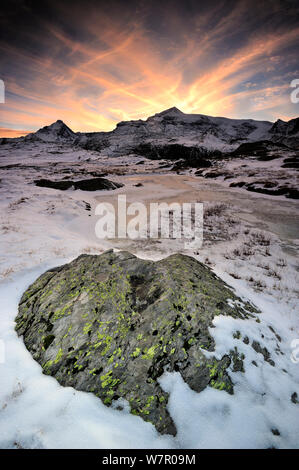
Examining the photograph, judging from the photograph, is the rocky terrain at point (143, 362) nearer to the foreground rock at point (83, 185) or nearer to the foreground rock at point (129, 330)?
the foreground rock at point (129, 330)

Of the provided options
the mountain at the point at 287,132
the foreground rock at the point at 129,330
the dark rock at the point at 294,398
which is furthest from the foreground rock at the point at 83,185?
the mountain at the point at 287,132

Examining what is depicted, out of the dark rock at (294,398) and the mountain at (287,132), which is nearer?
the dark rock at (294,398)

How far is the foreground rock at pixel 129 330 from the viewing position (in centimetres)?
269

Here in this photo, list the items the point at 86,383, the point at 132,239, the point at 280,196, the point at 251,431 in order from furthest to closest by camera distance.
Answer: the point at 280,196 < the point at 132,239 < the point at 86,383 < the point at 251,431

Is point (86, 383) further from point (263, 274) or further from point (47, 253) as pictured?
point (263, 274)

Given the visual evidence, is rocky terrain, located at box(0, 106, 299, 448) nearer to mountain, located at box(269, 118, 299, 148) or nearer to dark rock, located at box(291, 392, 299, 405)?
dark rock, located at box(291, 392, 299, 405)

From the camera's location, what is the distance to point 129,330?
3227 millimetres

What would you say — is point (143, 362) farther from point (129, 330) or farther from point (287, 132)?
point (287, 132)

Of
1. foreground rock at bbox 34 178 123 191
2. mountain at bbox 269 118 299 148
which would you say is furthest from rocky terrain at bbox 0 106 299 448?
mountain at bbox 269 118 299 148

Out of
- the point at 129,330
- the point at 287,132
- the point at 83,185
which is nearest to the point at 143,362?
the point at 129,330

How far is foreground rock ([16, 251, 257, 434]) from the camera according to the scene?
269cm
